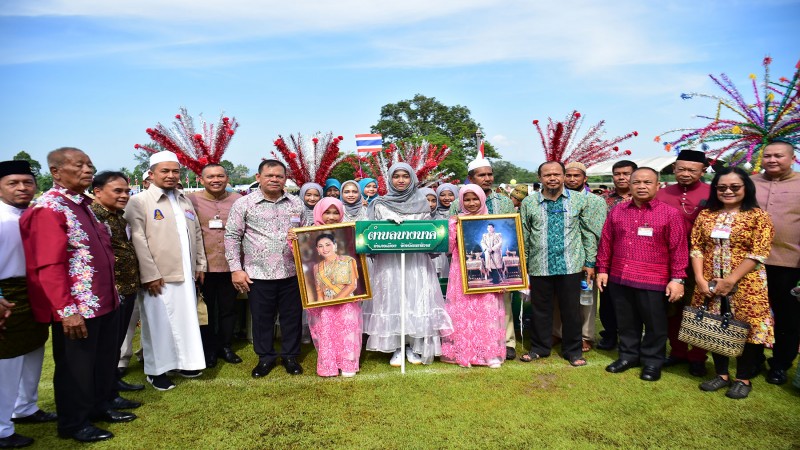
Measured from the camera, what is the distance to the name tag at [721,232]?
161 inches

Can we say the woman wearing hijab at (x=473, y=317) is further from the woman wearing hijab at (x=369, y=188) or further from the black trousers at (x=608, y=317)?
the woman wearing hijab at (x=369, y=188)

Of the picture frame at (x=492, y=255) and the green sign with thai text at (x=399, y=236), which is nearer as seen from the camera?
the green sign with thai text at (x=399, y=236)

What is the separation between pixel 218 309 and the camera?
5262 millimetres

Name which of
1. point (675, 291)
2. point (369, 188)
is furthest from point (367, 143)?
point (675, 291)

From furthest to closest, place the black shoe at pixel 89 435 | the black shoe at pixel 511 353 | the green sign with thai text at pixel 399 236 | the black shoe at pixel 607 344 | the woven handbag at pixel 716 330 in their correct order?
the black shoe at pixel 607 344
the black shoe at pixel 511 353
the green sign with thai text at pixel 399 236
the woven handbag at pixel 716 330
the black shoe at pixel 89 435

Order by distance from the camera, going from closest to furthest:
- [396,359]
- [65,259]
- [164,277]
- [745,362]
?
[65,259] → [745,362] → [164,277] → [396,359]

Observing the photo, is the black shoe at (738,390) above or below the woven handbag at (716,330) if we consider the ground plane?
below

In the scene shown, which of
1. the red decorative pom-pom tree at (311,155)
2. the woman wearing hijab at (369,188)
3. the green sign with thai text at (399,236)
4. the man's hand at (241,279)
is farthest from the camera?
the woman wearing hijab at (369,188)

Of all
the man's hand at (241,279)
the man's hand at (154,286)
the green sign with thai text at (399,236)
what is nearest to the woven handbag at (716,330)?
the green sign with thai text at (399,236)

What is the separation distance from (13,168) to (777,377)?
6.78 metres

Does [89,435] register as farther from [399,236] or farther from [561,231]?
[561,231]

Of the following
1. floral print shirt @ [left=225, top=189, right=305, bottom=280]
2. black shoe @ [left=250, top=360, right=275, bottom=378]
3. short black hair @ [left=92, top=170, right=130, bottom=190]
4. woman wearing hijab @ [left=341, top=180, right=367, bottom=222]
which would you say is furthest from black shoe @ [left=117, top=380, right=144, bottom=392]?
woman wearing hijab @ [left=341, top=180, right=367, bottom=222]

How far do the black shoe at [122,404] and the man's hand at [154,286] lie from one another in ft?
2.98

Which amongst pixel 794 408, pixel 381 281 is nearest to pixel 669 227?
pixel 794 408
